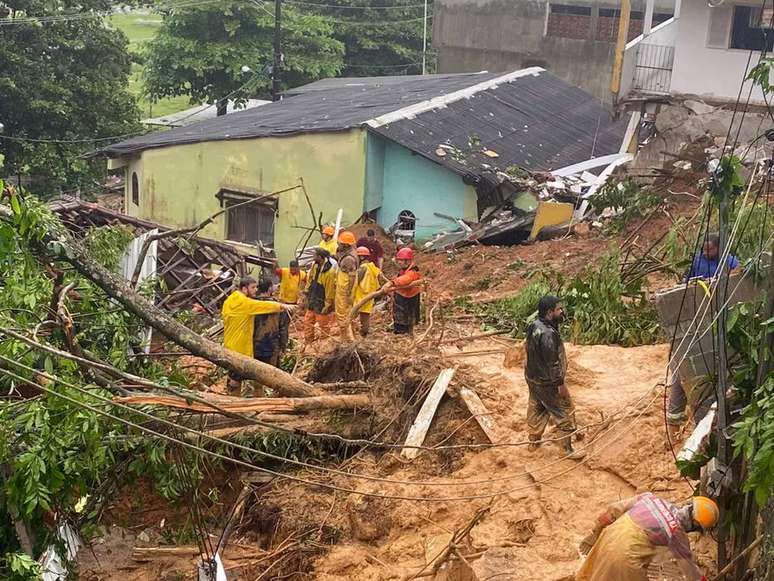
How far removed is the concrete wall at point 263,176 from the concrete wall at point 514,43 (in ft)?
57.7

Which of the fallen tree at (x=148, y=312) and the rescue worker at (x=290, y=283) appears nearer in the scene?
the fallen tree at (x=148, y=312)

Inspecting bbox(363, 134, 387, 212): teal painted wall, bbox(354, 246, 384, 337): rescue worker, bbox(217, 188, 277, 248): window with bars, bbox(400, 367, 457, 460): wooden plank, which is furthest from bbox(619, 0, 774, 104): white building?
bbox(400, 367, 457, 460): wooden plank

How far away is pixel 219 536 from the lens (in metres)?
8.65

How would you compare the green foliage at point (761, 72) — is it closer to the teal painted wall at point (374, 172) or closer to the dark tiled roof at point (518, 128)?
the dark tiled roof at point (518, 128)

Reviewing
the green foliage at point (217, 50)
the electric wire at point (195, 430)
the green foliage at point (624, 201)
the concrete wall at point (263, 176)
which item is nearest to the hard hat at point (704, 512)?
the electric wire at point (195, 430)

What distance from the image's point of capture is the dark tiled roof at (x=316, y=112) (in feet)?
63.3

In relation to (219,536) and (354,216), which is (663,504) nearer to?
(219,536)

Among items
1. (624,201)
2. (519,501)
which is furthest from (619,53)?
(519,501)

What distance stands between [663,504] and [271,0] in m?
33.1

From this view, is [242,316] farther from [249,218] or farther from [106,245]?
[249,218]

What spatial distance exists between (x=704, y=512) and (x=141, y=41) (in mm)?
39904

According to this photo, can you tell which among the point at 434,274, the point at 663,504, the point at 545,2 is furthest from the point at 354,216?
the point at 545,2

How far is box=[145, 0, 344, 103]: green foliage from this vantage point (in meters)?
28.9

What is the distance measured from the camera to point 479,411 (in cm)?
905
